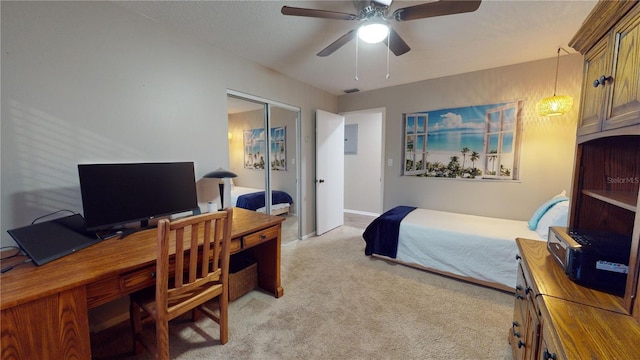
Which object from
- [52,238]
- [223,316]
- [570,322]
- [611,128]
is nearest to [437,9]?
[611,128]

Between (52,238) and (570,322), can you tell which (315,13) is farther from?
(52,238)

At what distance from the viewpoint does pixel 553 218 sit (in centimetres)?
229

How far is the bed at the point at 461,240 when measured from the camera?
2350 mm

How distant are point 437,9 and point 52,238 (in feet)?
8.81

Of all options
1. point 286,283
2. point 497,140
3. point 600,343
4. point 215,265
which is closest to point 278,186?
point 286,283

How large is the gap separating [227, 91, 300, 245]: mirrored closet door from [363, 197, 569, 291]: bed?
53.3 inches

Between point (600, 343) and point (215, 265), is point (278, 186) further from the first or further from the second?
point (600, 343)

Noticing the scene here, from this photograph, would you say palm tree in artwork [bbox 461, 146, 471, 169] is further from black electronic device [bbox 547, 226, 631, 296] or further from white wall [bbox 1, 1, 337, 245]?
white wall [bbox 1, 1, 337, 245]

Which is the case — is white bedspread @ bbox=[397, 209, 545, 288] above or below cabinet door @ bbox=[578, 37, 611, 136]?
below

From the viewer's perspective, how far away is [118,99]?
1855 mm

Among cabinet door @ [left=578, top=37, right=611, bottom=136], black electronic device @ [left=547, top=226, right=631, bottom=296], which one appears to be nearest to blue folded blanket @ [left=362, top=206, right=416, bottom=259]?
black electronic device @ [left=547, top=226, right=631, bottom=296]

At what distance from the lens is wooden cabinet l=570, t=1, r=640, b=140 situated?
88 cm

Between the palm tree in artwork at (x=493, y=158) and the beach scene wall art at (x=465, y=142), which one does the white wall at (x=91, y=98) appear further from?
the palm tree in artwork at (x=493, y=158)

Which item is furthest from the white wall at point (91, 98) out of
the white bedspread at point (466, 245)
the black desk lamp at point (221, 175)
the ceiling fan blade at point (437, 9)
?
the white bedspread at point (466, 245)
